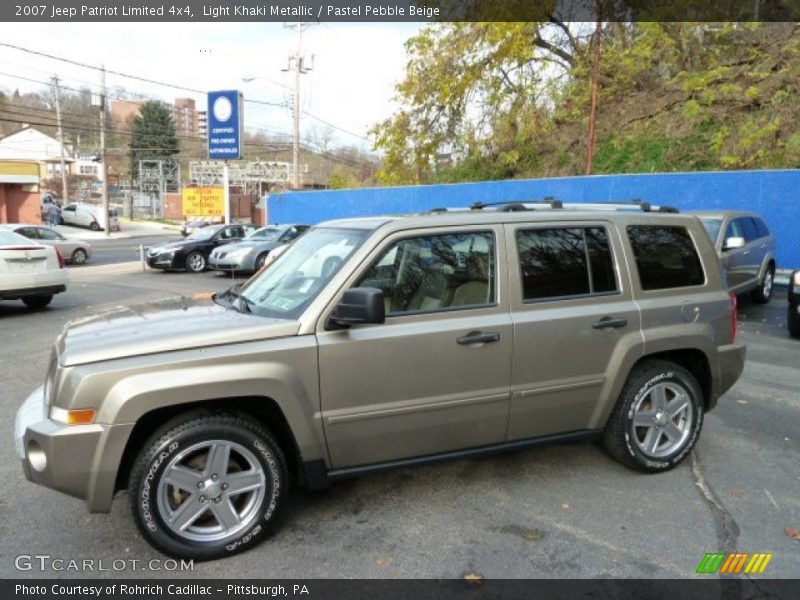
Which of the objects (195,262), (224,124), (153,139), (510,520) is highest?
(153,139)

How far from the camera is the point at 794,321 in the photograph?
8.23m

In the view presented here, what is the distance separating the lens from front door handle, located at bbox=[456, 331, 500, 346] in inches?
135

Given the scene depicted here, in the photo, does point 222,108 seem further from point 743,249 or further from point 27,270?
point 743,249

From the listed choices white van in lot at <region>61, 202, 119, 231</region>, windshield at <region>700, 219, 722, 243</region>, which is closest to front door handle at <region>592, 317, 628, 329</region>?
windshield at <region>700, 219, 722, 243</region>

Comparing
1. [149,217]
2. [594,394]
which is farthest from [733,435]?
[149,217]

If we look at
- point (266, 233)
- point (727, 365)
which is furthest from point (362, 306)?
point (266, 233)

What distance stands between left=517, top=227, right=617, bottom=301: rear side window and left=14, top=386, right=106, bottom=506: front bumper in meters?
2.47

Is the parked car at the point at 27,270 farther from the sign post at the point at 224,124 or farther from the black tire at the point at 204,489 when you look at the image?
the sign post at the point at 224,124

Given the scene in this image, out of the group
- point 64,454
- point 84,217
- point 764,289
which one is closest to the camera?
point 64,454

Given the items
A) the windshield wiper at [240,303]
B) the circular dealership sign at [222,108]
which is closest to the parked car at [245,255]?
the circular dealership sign at [222,108]

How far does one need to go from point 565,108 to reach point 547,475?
2180 cm

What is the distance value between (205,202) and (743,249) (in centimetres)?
3559

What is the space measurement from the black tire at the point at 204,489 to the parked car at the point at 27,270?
8.81 meters

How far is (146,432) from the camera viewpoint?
3.09 meters
